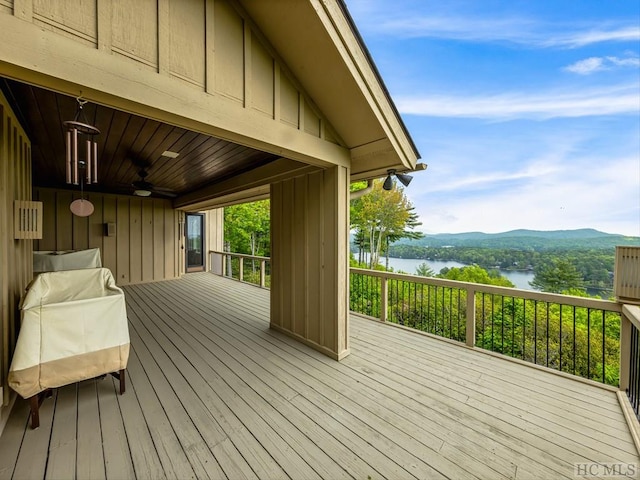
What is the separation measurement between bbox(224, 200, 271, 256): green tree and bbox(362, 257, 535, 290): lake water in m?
8.65

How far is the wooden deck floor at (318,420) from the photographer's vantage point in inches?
60.8

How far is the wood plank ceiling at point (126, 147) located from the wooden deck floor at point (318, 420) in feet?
8.57

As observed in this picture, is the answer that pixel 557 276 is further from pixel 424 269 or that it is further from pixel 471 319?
pixel 471 319

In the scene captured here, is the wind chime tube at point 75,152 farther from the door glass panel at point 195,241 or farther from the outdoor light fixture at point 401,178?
the door glass panel at point 195,241

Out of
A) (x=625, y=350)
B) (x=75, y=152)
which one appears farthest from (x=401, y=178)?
(x=75, y=152)

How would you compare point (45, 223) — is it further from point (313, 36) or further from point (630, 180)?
point (630, 180)

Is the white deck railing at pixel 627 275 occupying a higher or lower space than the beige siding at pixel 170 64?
lower

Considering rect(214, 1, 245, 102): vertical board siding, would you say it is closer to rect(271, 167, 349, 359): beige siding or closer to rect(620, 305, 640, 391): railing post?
rect(271, 167, 349, 359): beige siding

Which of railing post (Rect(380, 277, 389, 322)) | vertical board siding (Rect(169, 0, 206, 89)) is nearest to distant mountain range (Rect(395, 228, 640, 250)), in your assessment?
railing post (Rect(380, 277, 389, 322))

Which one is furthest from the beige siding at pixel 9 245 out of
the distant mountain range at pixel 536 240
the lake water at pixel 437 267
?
the distant mountain range at pixel 536 240

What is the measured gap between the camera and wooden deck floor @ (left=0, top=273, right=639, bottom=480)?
1544 millimetres

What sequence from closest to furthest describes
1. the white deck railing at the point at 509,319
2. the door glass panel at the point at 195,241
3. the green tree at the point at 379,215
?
the white deck railing at the point at 509,319, the door glass panel at the point at 195,241, the green tree at the point at 379,215

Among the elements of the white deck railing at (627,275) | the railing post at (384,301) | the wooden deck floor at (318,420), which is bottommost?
the wooden deck floor at (318,420)

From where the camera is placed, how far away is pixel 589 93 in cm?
1091
